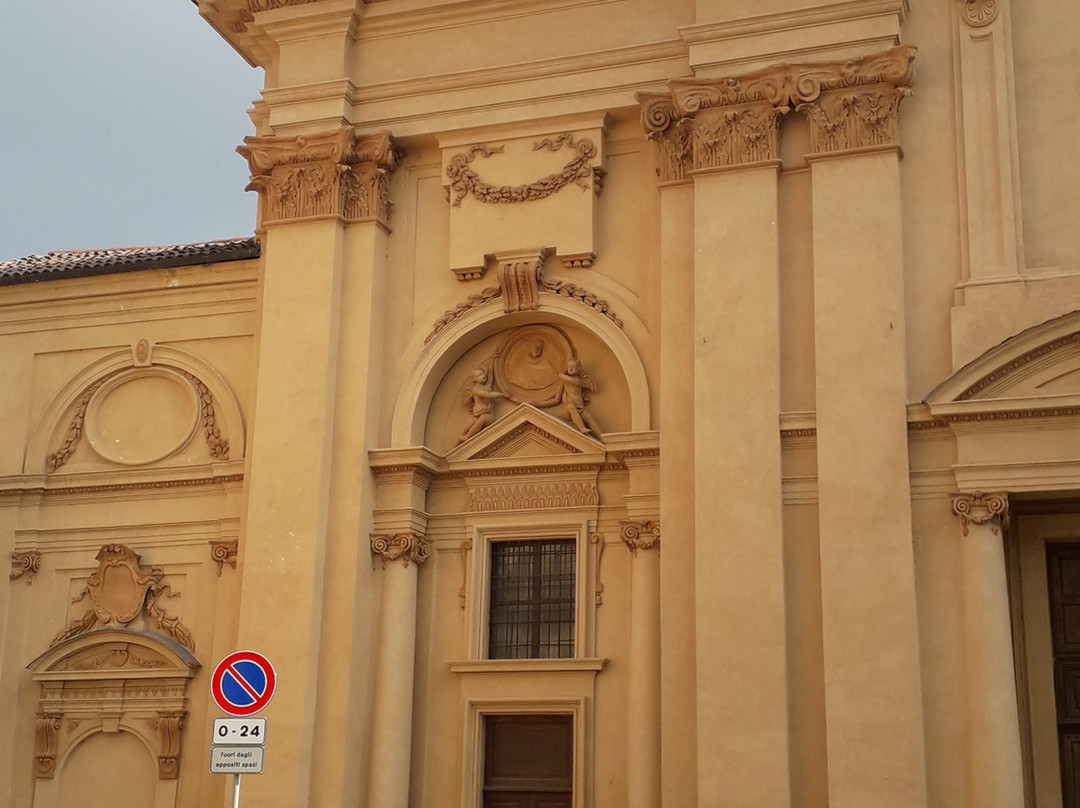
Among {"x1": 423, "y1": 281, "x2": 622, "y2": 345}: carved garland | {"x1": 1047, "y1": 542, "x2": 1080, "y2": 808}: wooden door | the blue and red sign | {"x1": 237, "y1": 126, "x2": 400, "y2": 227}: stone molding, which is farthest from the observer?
{"x1": 237, "y1": 126, "x2": 400, "y2": 227}: stone molding

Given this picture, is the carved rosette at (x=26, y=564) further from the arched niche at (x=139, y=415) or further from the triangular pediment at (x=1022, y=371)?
the triangular pediment at (x=1022, y=371)

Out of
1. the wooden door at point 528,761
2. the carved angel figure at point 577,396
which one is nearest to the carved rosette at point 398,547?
the wooden door at point 528,761

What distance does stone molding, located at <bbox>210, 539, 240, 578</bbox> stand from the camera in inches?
688

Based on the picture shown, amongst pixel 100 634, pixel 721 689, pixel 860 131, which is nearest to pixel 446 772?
pixel 721 689

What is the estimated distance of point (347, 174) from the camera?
1742 centimetres

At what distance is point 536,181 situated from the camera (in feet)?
55.3

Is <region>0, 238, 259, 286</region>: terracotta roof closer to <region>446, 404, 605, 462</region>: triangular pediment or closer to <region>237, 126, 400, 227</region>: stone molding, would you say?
<region>237, 126, 400, 227</region>: stone molding

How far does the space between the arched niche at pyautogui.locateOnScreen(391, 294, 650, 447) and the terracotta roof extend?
2.98 metres

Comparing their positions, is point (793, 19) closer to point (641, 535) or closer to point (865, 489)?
point (865, 489)

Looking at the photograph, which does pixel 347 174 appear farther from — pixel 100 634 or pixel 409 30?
pixel 100 634

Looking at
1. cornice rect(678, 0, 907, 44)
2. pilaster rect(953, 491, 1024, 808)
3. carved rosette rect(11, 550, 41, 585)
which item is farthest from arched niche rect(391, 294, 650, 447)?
carved rosette rect(11, 550, 41, 585)

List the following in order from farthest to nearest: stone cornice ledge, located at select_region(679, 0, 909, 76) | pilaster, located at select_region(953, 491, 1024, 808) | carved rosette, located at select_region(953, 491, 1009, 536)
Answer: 1. stone cornice ledge, located at select_region(679, 0, 909, 76)
2. carved rosette, located at select_region(953, 491, 1009, 536)
3. pilaster, located at select_region(953, 491, 1024, 808)

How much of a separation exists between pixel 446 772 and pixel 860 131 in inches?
307

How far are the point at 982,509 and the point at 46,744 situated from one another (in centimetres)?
1065
